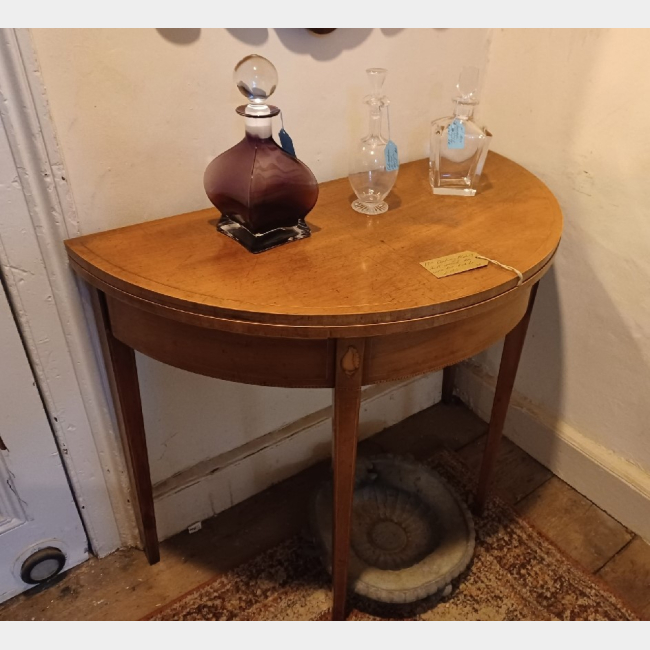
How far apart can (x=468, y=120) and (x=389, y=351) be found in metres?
0.50

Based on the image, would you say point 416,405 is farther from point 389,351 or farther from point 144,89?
point 144,89

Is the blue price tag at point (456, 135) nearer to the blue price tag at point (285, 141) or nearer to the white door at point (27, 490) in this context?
the blue price tag at point (285, 141)

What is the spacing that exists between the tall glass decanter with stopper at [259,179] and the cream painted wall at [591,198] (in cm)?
59

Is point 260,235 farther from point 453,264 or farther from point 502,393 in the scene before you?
point 502,393

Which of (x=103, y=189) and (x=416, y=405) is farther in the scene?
(x=416, y=405)

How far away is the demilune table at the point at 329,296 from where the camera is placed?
2.38ft

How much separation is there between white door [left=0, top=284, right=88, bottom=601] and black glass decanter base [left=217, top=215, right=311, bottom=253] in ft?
1.17

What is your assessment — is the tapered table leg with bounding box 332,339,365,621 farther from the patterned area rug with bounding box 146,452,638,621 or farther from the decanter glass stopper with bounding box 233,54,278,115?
the decanter glass stopper with bounding box 233,54,278,115

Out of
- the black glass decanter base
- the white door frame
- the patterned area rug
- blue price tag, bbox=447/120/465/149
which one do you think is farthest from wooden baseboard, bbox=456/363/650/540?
the white door frame

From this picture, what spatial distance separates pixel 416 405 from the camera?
1605 millimetres

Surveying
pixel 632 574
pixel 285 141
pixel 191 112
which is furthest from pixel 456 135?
pixel 632 574

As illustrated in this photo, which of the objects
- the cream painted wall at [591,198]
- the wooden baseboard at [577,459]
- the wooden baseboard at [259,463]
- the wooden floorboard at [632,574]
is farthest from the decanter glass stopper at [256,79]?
the wooden floorboard at [632,574]

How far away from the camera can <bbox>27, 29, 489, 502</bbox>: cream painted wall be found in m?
0.83
